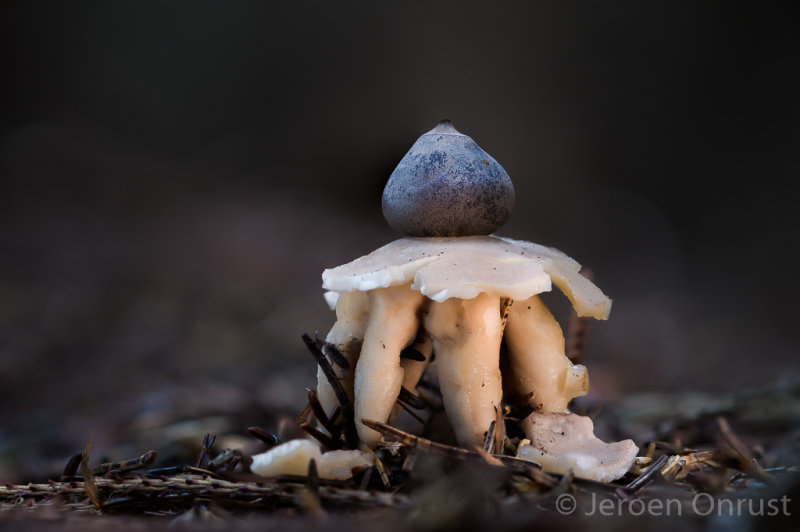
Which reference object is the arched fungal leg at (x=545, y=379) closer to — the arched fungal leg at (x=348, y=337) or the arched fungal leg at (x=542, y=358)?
the arched fungal leg at (x=542, y=358)

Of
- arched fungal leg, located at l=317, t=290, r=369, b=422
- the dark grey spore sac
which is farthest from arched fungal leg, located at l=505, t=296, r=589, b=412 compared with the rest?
arched fungal leg, located at l=317, t=290, r=369, b=422

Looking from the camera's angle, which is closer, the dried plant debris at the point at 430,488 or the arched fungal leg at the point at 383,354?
the dried plant debris at the point at 430,488

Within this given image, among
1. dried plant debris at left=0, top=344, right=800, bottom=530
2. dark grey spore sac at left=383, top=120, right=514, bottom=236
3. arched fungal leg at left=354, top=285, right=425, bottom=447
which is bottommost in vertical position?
dried plant debris at left=0, top=344, right=800, bottom=530

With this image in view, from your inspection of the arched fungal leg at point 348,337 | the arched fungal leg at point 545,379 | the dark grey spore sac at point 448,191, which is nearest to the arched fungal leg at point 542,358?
the arched fungal leg at point 545,379

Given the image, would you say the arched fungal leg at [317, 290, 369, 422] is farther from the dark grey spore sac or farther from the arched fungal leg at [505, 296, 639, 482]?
the arched fungal leg at [505, 296, 639, 482]

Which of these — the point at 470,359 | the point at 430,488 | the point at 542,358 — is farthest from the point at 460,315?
the point at 430,488

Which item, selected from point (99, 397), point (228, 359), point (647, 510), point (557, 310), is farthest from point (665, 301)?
point (647, 510)
